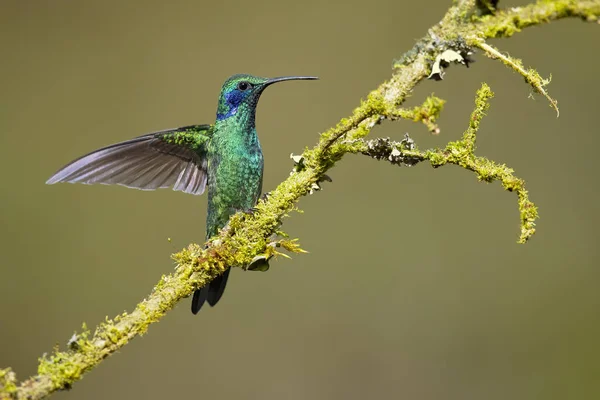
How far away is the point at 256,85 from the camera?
2455mm

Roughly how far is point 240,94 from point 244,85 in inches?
1.7

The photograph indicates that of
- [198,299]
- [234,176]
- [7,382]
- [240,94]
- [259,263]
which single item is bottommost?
[7,382]

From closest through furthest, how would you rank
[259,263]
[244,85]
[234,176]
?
[259,263], [234,176], [244,85]

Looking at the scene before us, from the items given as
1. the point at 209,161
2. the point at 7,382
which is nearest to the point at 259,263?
the point at 7,382

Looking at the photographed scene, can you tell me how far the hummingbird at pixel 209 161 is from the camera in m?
2.35

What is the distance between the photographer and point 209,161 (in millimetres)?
2479

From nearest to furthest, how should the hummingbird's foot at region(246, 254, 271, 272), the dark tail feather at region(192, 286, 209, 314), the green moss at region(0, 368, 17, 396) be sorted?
1. the green moss at region(0, 368, 17, 396)
2. the hummingbird's foot at region(246, 254, 271, 272)
3. the dark tail feather at region(192, 286, 209, 314)

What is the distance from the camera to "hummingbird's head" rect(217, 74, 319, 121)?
2428 mm

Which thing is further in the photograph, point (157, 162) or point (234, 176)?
point (157, 162)

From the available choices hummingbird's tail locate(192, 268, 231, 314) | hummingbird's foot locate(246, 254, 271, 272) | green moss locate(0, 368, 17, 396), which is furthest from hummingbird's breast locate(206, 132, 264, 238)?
green moss locate(0, 368, 17, 396)

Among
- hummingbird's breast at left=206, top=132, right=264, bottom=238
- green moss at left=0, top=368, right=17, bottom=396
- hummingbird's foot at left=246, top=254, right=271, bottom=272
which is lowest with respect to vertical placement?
green moss at left=0, top=368, right=17, bottom=396

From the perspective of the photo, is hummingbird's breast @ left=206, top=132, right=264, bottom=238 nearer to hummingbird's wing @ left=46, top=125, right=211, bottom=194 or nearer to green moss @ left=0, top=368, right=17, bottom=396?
hummingbird's wing @ left=46, top=125, right=211, bottom=194

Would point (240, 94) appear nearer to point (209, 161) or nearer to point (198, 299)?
point (209, 161)

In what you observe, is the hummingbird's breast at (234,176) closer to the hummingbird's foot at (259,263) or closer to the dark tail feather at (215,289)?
the dark tail feather at (215,289)
